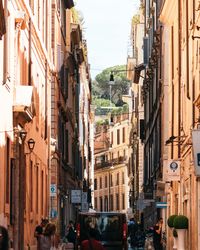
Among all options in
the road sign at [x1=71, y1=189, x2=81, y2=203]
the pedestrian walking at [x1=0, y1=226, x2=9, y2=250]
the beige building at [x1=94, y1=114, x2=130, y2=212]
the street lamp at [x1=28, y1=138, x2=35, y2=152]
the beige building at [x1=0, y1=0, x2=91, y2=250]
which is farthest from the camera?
the beige building at [x1=94, y1=114, x2=130, y2=212]

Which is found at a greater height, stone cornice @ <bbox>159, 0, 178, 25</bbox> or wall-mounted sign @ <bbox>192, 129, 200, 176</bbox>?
stone cornice @ <bbox>159, 0, 178, 25</bbox>

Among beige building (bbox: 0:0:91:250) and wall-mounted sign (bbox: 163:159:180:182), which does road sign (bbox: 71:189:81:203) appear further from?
wall-mounted sign (bbox: 163:159:180:182)

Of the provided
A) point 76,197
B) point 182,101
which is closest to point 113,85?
point 76,197

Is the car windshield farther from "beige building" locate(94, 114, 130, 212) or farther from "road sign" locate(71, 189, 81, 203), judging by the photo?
"beige building" locate(94, 114, 130, 212)

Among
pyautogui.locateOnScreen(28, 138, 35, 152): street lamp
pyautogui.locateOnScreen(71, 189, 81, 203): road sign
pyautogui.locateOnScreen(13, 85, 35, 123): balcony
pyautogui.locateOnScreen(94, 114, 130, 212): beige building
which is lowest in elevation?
pyautogui.locateOnScreen(71, 189, 81, 203): road sign

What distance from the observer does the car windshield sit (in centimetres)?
3603

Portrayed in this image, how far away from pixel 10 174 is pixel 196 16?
24.3 ft

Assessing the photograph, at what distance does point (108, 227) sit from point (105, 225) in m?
0.13

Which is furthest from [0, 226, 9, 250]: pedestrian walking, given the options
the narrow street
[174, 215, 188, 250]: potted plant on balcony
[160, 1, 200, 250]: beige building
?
[174, 215, 188, 250]: potted plant on balcony

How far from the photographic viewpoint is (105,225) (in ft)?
119

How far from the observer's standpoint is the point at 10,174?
98.6 feet

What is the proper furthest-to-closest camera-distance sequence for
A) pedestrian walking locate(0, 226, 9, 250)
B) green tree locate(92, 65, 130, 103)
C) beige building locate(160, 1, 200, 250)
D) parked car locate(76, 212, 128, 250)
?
green tree locate(92, 65, 130, 103) < parked car locate(76, 212, 128, 250) < beige building locate(160, 1, 200, 250) < pedestrian walking locate(0, 226, 9, 250)

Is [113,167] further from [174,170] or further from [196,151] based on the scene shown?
[196,151]

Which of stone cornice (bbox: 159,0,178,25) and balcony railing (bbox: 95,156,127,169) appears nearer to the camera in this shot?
stone cornice (bbox: 159,0,178,25)
